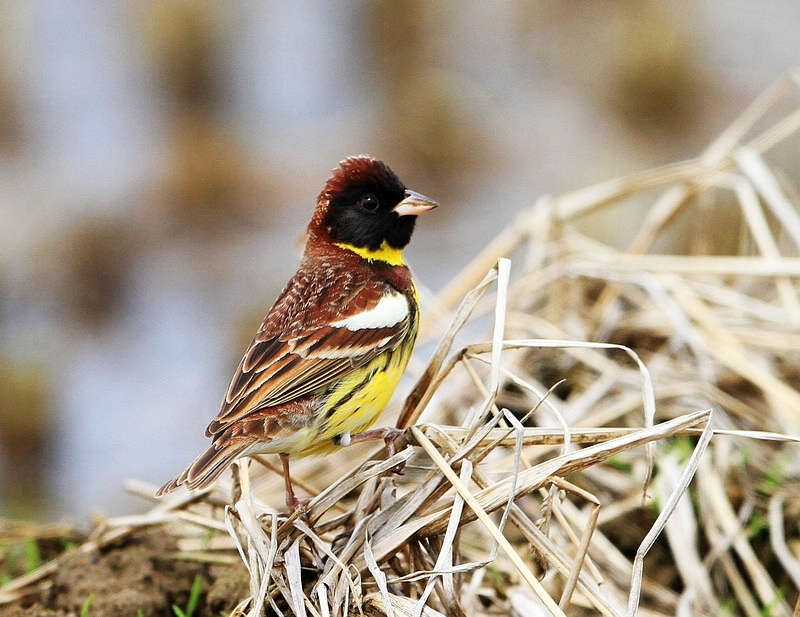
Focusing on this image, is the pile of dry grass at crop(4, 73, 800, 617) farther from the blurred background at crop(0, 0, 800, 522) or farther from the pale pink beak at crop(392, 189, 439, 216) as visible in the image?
the blurred background at crop(0, 0, 800, 522)

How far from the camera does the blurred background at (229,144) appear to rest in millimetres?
7875

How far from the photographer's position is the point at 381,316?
345 cm

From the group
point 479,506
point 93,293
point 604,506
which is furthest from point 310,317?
point 93,293

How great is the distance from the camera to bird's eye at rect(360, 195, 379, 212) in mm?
3809

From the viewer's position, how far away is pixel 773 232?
670cm

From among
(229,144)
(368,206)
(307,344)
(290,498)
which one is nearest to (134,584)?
(290,498)

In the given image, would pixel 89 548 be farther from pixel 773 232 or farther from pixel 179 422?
pixel 773 232

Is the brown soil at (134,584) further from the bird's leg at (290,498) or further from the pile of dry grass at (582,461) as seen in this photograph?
the bird's leg at (290,498)

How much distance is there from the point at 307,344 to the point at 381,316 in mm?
270

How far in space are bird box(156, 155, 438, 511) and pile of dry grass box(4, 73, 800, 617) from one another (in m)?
0.18

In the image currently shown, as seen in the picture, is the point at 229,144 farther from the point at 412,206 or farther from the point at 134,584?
the point at 134,584

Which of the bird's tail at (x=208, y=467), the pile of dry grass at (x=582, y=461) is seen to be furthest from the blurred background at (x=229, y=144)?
the bird's tail at (x=208, y=467)

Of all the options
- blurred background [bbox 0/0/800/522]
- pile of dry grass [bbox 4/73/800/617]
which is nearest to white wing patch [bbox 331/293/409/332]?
pile of dry grass [bbox 4/73/800/617]

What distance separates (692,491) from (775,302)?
5.51ft
